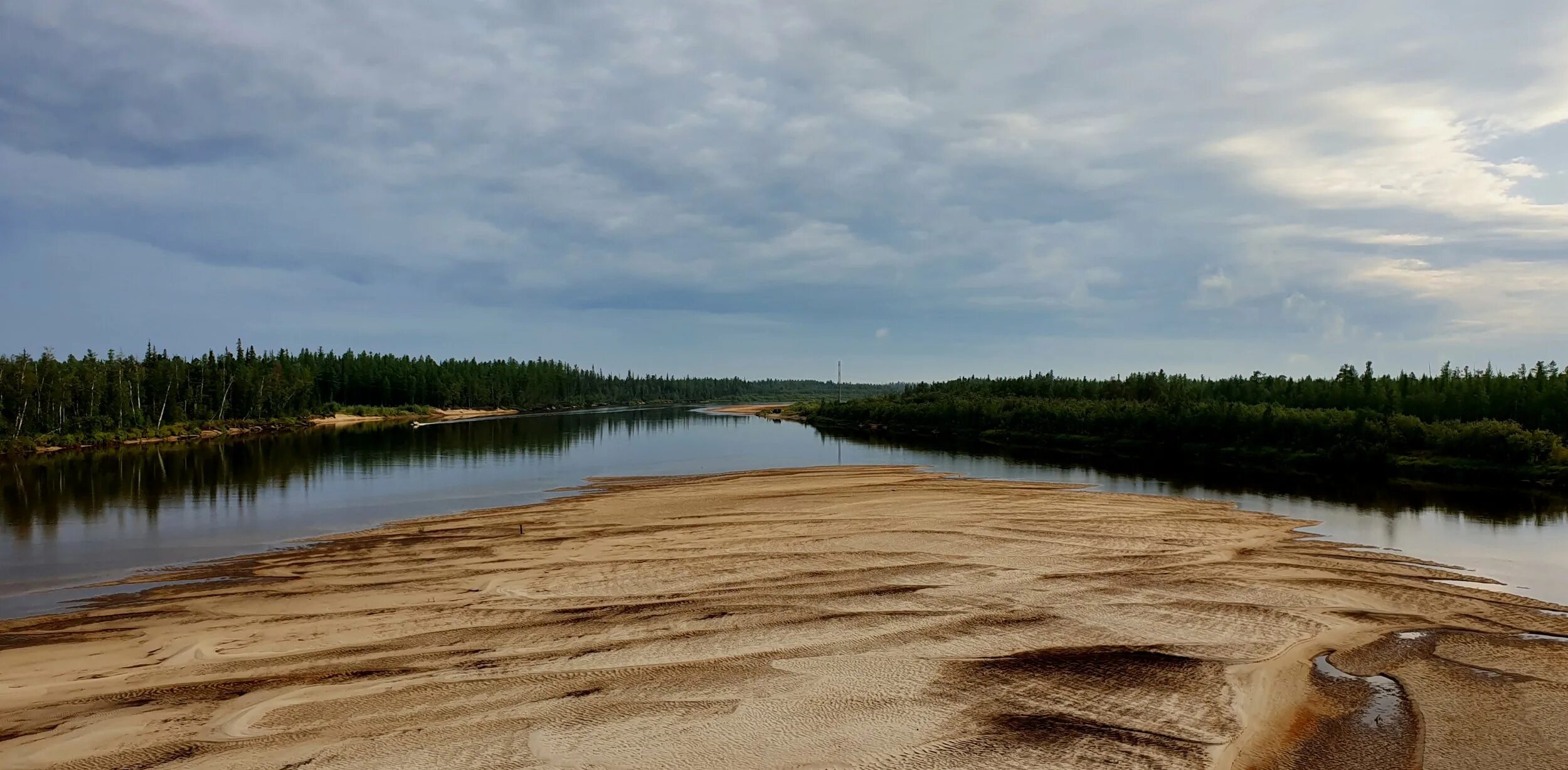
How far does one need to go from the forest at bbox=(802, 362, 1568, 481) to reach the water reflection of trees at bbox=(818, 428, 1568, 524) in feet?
10.1

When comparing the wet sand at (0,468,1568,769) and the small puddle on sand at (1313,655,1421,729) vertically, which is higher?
the wet sand at (0,468,1568,769)

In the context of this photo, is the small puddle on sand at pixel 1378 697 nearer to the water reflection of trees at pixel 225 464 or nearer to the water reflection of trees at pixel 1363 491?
the water reflection of trees at pixel 1363 491

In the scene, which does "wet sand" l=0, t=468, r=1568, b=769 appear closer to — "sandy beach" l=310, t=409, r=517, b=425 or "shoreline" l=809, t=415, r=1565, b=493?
"shoreline" l=809, t=415, r=1565, b=493

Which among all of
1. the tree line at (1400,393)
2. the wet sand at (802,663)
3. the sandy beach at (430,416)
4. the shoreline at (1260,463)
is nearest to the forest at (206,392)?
the sandy beach at (430,416)

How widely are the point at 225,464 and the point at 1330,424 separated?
69.5 metres

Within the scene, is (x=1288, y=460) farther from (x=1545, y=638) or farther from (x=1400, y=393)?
(x=1545, y=638)

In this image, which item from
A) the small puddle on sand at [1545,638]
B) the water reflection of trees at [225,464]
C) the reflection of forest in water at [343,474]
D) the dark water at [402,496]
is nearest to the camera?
the small puddle on sand at [1545,638]

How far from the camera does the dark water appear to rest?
71.8 ft

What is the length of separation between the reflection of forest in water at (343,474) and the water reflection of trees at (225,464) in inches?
4.7

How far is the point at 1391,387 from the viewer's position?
58875 mm

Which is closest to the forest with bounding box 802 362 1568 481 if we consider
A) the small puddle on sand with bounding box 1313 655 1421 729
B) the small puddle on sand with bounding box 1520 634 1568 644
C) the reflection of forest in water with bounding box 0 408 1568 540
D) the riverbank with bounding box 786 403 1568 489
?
the riverbank with bounding box 786 403 1568 489

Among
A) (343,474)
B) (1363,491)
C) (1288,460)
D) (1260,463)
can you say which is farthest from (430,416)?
(1363,491)

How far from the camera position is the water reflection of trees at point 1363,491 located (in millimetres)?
30953

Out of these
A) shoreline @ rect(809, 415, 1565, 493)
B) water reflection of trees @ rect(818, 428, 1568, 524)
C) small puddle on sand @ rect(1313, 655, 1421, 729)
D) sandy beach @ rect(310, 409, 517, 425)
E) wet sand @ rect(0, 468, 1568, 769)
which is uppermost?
sandy beach @ rect(310, 409, 517, 425)
